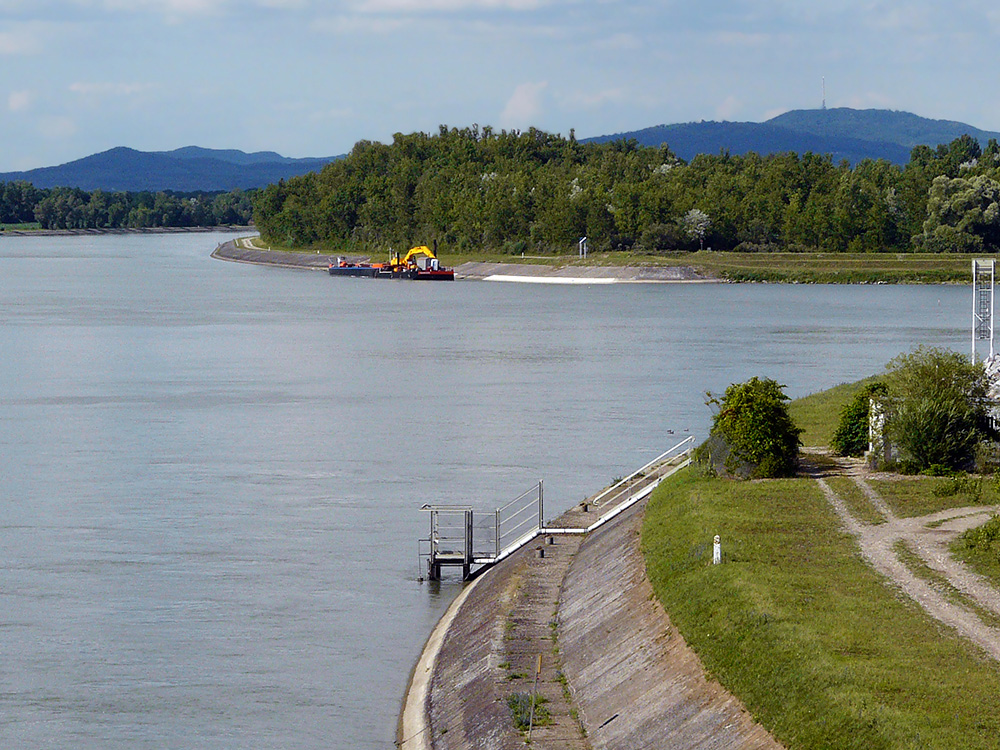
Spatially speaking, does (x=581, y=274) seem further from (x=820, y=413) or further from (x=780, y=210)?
(x=820, y=413)

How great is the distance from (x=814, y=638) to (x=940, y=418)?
1302cm

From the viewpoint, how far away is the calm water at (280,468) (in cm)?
2305

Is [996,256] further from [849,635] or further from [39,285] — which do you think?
[849,635]

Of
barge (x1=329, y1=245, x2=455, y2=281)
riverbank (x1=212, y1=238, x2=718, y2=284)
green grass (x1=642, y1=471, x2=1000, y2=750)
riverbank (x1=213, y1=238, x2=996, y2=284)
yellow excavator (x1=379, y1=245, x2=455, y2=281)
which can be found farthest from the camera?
barge (x1=329, y1=245, x2=455, y2=281)

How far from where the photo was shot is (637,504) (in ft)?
95.1

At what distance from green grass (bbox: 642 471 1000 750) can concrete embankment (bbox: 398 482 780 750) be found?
0.35 metres

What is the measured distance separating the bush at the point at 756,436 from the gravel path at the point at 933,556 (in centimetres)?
137

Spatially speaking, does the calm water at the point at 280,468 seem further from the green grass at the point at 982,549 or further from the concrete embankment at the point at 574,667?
the green grass at the point at 982,549

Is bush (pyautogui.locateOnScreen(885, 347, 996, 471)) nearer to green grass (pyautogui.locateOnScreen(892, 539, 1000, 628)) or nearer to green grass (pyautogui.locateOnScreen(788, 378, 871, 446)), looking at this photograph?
green grass (pyautogui.locateOnScreen(788, 378, 871, 446))

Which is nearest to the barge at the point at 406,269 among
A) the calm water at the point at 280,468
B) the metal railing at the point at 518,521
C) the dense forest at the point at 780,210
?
the dense forest at the point at 780,210

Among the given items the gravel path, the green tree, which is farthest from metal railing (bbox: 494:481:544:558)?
the green tree

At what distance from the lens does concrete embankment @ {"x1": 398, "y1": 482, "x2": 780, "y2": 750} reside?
16.1 meters

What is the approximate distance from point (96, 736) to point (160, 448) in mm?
24525

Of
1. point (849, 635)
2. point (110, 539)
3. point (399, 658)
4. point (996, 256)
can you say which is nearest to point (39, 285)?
point (996, 256)
